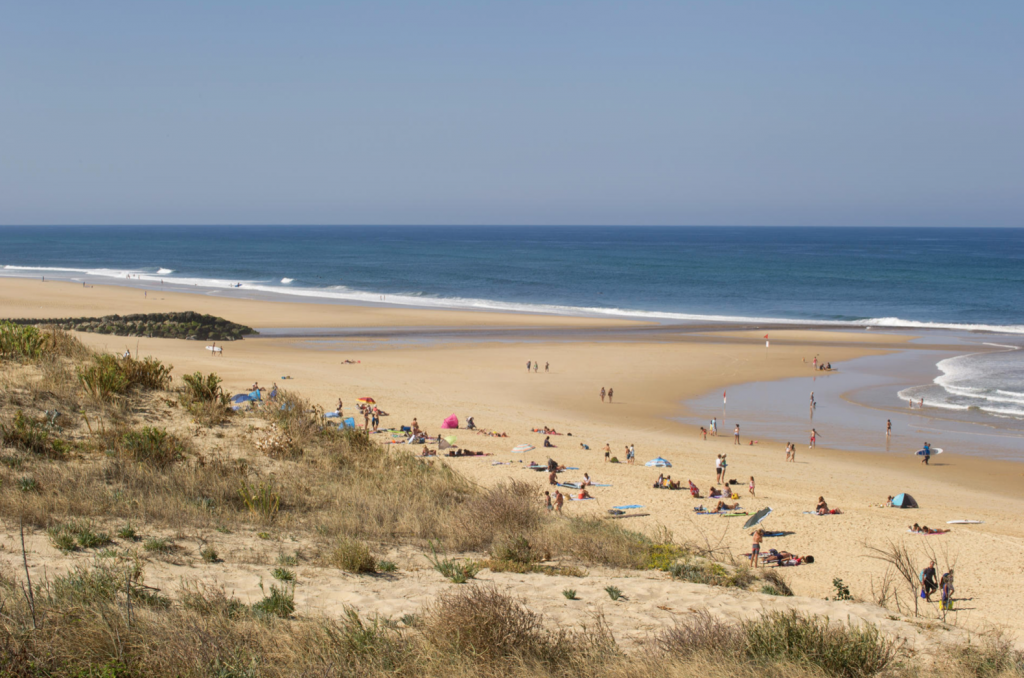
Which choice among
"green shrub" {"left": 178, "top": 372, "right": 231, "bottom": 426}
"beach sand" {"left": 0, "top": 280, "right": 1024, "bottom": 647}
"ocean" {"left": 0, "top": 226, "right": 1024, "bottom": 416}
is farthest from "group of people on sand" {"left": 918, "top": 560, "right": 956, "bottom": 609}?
"ocean" {"left": 0, "top": 226, "right": 1024, "bottom": 416}

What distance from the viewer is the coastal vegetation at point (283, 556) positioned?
5.17 metres

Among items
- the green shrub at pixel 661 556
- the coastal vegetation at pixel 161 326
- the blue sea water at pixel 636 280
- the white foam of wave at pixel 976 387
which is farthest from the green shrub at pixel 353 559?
the blue sea water at pixel 636 280

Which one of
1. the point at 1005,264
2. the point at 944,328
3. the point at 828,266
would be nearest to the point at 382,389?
the point at 944,328

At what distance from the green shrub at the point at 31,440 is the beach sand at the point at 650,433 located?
10.3 feet

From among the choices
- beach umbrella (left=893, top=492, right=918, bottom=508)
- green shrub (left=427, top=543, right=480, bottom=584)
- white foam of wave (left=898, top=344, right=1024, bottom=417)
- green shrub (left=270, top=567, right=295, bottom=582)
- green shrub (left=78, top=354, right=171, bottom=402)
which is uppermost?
green shrub (left=78, top=354, right=171, bottom=402)

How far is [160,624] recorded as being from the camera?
17.3 feet

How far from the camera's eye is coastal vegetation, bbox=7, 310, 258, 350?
4444 cm

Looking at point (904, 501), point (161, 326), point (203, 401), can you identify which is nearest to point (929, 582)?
point (904, 501)

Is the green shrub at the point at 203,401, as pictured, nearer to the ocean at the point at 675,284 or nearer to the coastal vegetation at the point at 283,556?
the coastal vegetation at the point at 283,556

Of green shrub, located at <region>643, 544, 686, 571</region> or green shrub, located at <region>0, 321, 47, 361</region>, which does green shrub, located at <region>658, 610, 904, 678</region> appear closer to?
green shrub, located at <region>643, 544, 686, 571</region>

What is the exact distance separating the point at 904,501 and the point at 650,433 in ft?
31.5

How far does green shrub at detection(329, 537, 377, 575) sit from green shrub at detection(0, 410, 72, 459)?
4.56m

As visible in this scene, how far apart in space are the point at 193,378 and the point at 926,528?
594 inches

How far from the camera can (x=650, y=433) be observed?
2602cm
